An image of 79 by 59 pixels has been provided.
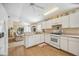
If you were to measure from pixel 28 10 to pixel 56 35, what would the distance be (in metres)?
0.77

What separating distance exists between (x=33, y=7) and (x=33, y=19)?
0.77 ft

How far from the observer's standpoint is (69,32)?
1.94 metres

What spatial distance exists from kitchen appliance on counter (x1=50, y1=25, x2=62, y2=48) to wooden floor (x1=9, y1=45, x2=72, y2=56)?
119 mm

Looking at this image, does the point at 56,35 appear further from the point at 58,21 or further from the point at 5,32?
the point at 5,32

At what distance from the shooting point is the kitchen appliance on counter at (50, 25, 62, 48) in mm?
1946

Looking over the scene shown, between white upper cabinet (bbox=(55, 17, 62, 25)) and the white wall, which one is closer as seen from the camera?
the white wall

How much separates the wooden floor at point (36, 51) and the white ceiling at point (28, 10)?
58 cm

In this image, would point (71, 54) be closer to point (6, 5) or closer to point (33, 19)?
point (33, 19)

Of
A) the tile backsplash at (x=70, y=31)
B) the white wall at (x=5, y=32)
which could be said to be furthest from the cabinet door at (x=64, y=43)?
the white wall at (x=5, y=32)

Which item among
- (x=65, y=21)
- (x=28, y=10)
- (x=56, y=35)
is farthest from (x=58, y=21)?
(x=28, y=10)

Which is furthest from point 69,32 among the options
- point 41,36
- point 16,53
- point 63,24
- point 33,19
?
point 16,53

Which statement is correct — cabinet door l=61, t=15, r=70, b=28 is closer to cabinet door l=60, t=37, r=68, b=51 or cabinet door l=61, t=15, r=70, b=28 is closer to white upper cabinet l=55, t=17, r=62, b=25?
white upper cabinet l=55, t=17, r=62, b=25

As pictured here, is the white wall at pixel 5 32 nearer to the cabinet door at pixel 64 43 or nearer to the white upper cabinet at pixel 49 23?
the white upper cabinet at pixel 49 23

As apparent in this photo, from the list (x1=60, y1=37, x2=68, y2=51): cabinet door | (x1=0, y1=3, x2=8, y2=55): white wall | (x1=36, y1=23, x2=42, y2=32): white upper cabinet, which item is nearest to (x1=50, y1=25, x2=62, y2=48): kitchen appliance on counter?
(x1=60, y1=37, x2=68, y2=51): cabinet door
